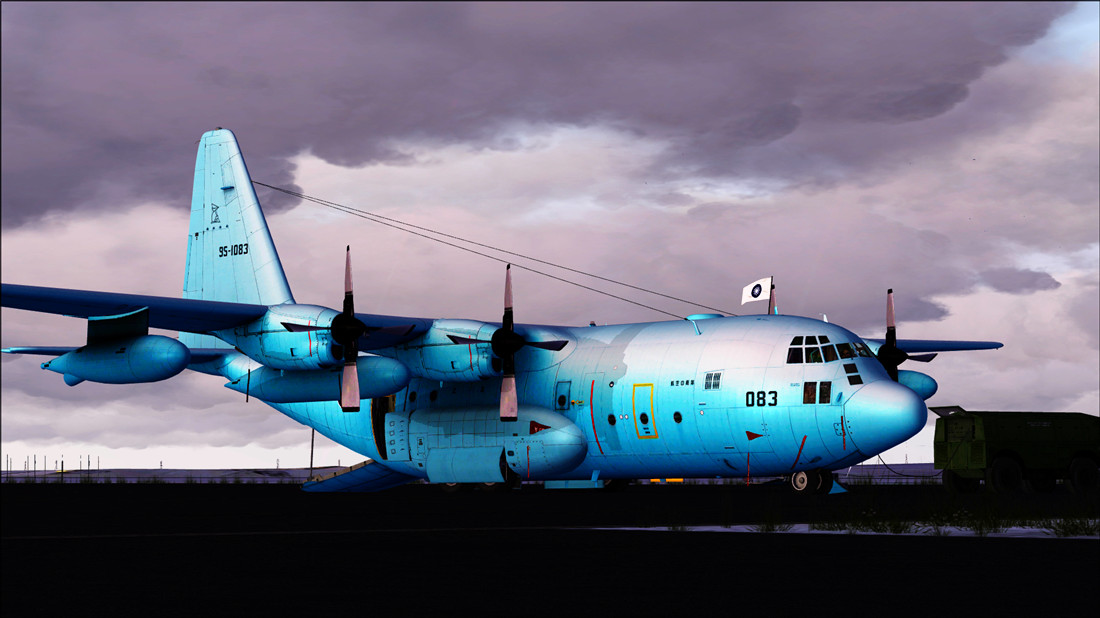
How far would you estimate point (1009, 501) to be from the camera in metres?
30.0

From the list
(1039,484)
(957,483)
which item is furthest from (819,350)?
(1039,484)

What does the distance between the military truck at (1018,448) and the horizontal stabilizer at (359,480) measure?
Answer: 696 inches

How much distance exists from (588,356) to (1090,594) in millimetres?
20985

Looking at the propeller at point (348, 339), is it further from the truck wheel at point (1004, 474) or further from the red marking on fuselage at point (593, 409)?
the truck wheel at point (1004, 474)

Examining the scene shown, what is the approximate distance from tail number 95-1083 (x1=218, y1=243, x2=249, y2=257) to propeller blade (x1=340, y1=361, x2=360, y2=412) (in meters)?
11.6

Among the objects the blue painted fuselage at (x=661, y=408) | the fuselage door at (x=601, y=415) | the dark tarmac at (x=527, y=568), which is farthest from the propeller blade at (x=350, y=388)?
the fuselage door at (x=601, y=415)

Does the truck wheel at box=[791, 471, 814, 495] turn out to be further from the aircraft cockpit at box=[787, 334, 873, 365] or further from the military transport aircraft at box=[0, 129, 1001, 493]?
the aircraft cockpit at box=[787, 334, 873, 365]

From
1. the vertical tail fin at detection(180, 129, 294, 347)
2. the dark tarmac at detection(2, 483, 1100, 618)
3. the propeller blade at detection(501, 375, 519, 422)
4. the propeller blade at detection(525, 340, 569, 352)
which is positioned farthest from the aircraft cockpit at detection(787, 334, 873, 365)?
the vertical tail fin at detection(180, 129, 294, 347)

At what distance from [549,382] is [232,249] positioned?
559 inches

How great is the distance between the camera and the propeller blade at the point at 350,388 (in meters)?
30.1

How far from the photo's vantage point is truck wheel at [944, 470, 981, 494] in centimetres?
3884

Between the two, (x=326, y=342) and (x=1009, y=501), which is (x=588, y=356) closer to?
(x=326, y=342)

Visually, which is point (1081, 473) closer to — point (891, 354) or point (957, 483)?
point (957, 483)

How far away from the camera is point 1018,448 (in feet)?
122
